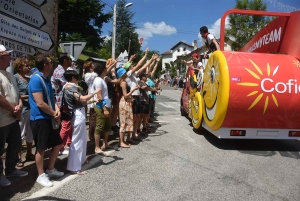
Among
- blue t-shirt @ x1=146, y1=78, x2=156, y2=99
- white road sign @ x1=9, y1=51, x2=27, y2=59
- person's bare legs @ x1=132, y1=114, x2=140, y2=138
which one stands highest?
white road sign @ x1=9, y1=51, x2=27, y2=59

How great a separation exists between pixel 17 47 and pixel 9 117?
118 cm

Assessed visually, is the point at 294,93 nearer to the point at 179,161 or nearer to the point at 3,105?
the point at 179,161

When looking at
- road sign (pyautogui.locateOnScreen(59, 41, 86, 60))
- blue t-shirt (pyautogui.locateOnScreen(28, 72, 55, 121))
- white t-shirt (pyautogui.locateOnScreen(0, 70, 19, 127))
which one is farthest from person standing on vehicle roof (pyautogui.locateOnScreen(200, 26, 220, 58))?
white t-shirt (pyautogui.locateOnScreen(0, 70, 19, 127))

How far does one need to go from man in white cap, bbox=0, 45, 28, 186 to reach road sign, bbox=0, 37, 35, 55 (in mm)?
364

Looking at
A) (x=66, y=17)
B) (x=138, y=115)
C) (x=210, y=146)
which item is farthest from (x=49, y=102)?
(x=66, y=17)

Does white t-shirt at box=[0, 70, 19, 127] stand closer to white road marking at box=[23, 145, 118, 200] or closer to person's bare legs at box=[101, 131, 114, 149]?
white road marking at box=[23, 145, 118, 200]

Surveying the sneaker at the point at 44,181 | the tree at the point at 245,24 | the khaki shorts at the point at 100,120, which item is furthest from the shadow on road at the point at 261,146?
the tree at the point at 245,24

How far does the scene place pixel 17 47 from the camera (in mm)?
4012

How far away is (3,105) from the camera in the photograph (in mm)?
3307

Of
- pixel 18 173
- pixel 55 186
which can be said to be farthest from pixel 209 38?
pixel 18 173

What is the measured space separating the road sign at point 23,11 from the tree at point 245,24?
16720mm

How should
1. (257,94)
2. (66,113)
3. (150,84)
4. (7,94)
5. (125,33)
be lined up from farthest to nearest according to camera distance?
1. (125,33)
2. (150,84)
3. (257,94)
4. (66,113)
5. (7,94)

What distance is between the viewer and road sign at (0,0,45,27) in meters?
3.71

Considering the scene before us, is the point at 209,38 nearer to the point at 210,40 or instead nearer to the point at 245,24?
the point at 210,40
